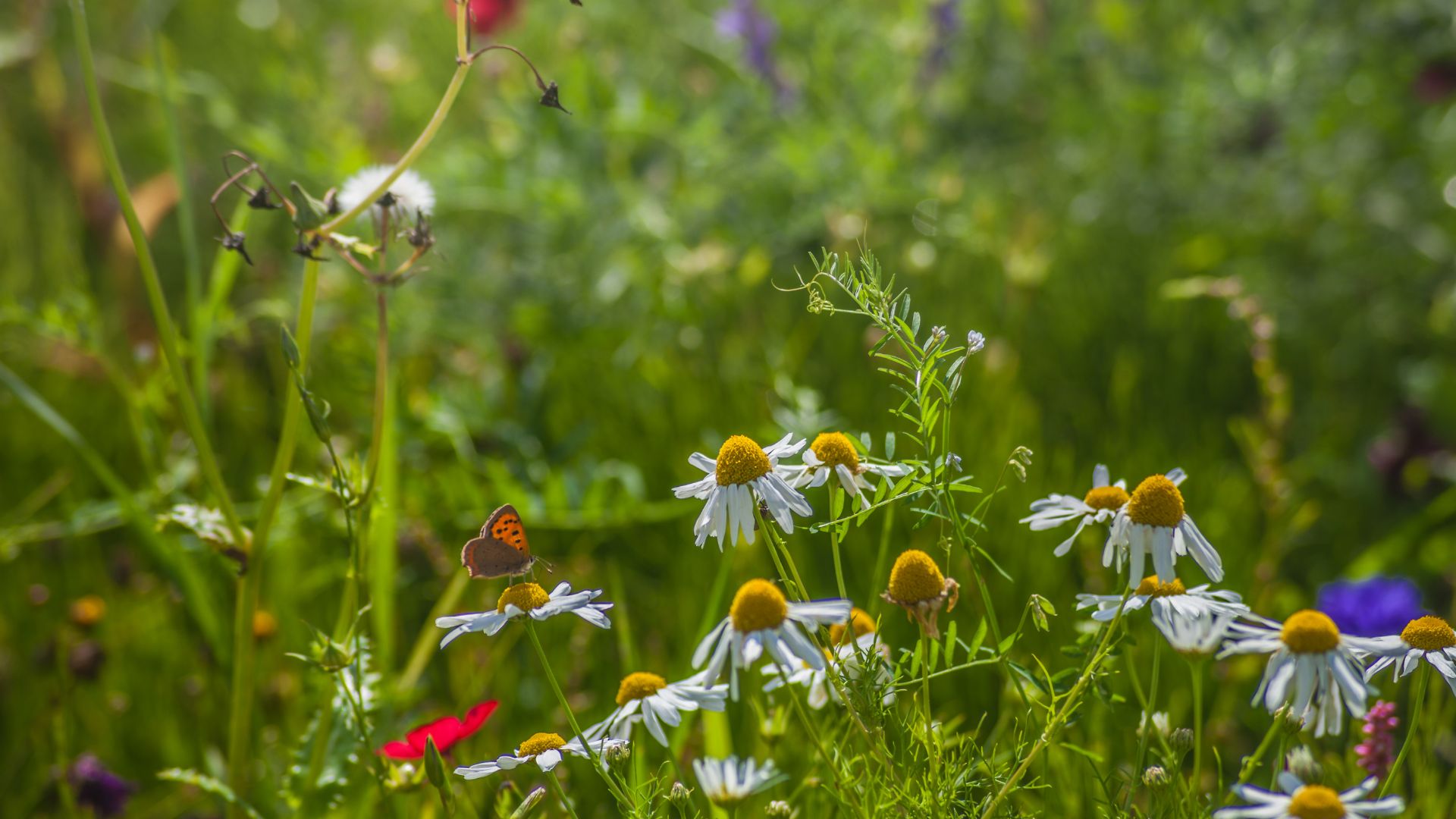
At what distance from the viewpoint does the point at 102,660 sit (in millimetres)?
1295

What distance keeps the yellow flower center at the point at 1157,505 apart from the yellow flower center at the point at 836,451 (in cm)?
18

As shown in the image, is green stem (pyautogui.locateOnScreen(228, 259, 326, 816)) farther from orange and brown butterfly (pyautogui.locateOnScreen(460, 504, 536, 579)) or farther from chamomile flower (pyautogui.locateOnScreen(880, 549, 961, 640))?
chamomile flower (pyautogui.locateOnScreen(880, 549, 961, 640))

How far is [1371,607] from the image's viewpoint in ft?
4.49


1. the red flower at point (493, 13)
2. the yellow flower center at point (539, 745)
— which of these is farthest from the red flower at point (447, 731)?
the red flower at point (493, 13)

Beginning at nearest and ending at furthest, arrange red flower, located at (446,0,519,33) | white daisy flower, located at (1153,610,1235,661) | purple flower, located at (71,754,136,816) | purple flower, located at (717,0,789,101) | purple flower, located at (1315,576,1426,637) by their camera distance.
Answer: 1. white daisy flower, located at (1153,610,1235,661)
2. purple flower, located at (71,754,136,816)
3. purple flower, located at (1315,576,1426,637)
4. purple flower, located at (717,0,789,101)
5. red flower, located at (446,0,519,33)

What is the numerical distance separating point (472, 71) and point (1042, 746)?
2.77 metres

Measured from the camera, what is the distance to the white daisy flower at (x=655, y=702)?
693 millimetres

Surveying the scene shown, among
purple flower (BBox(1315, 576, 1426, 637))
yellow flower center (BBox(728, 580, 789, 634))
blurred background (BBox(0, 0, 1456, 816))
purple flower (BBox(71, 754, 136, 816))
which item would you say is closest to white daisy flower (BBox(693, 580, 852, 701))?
yellow flower center (BBox(728, 580, 789, 634))

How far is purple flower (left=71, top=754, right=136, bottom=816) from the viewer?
1144 mm

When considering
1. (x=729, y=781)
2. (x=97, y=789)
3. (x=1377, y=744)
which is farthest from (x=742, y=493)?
(x=97, y=789)

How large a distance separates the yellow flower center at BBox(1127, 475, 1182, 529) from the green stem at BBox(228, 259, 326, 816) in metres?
0.62

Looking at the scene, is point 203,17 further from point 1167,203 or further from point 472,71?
point 1167,203

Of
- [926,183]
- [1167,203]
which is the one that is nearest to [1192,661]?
[926,183]

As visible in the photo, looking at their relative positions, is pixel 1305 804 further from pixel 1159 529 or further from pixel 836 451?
pixel 836 451
